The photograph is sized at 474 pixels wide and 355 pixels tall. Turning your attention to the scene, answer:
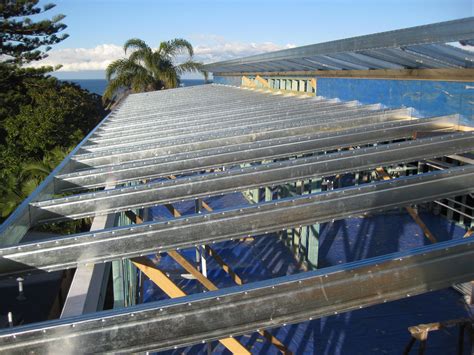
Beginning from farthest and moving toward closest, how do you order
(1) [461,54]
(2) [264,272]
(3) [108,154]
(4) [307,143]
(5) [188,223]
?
(2) [264,272] < (3) [108,154] < (4) [307,143] < (1) [461,54] < (5) [188,223]

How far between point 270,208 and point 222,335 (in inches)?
46.5

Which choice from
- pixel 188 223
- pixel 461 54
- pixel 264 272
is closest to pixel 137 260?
pixel 188 223

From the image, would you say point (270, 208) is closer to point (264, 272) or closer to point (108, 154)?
point (108, 154)

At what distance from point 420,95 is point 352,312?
3617 mm

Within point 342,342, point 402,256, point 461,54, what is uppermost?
point 461,54

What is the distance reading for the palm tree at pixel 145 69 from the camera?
27.1 m

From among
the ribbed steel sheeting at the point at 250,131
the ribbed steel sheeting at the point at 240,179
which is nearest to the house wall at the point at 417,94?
the ribbed steel sheeting at the point at 250,131

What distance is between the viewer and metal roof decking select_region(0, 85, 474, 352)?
1.98m

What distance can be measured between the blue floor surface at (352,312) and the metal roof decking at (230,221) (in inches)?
124

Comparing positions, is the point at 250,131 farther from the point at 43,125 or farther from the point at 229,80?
the point at 229,80

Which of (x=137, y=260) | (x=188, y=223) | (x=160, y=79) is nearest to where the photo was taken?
(x=188, y=223)

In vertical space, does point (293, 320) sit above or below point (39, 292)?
above

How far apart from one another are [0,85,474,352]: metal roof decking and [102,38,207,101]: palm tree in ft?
72.2

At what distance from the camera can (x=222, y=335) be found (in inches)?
79.0
